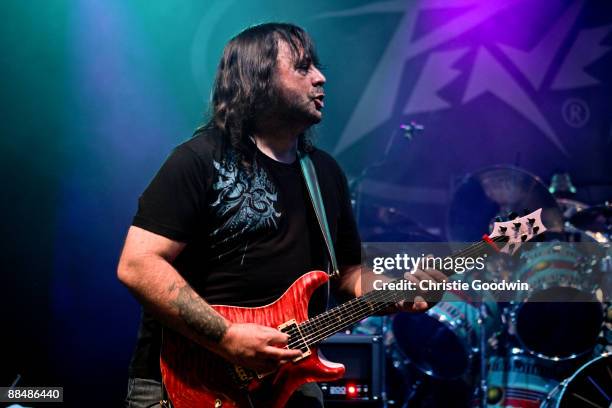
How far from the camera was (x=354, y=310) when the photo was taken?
108 inches

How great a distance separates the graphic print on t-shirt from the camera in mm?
2633

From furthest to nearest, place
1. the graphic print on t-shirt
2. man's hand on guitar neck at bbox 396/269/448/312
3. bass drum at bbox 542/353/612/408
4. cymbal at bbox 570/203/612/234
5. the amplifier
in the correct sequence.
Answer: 1. cymbal at bbox 570/203/612/234
2. the amplifier
3. bass drum at bbox 542/353/612/408
4. man's hand on guitar neck at bbox 396/269/448/312
5. the graphic print on t-shirt

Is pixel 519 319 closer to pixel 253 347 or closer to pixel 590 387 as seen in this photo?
pixel 590 387

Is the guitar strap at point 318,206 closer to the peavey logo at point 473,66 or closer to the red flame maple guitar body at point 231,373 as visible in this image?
the red flame maple guitar body at point 231,373

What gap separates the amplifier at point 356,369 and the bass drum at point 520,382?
1125mm

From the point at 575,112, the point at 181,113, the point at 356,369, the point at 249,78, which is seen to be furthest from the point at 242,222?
the point at 575,112

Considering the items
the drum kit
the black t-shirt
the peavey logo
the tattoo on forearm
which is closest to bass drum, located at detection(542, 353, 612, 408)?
the drum kit

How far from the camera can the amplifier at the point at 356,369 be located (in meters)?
4.39

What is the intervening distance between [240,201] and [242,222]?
0.09 meters

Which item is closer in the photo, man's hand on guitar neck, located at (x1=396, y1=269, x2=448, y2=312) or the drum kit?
man's hand on guitar neck, located at (x1=396, y1=269, x2=448, y2=312)

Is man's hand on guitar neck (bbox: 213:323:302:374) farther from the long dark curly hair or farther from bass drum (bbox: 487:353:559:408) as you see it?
bass drum (bbox: 487:353:559:408)

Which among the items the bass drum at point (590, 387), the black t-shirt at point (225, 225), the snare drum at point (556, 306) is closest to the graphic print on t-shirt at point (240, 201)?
the black t-shirt at point (225, 225)

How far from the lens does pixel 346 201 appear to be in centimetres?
318

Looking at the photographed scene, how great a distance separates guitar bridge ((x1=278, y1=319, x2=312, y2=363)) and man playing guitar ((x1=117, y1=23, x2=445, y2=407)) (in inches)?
2.8
